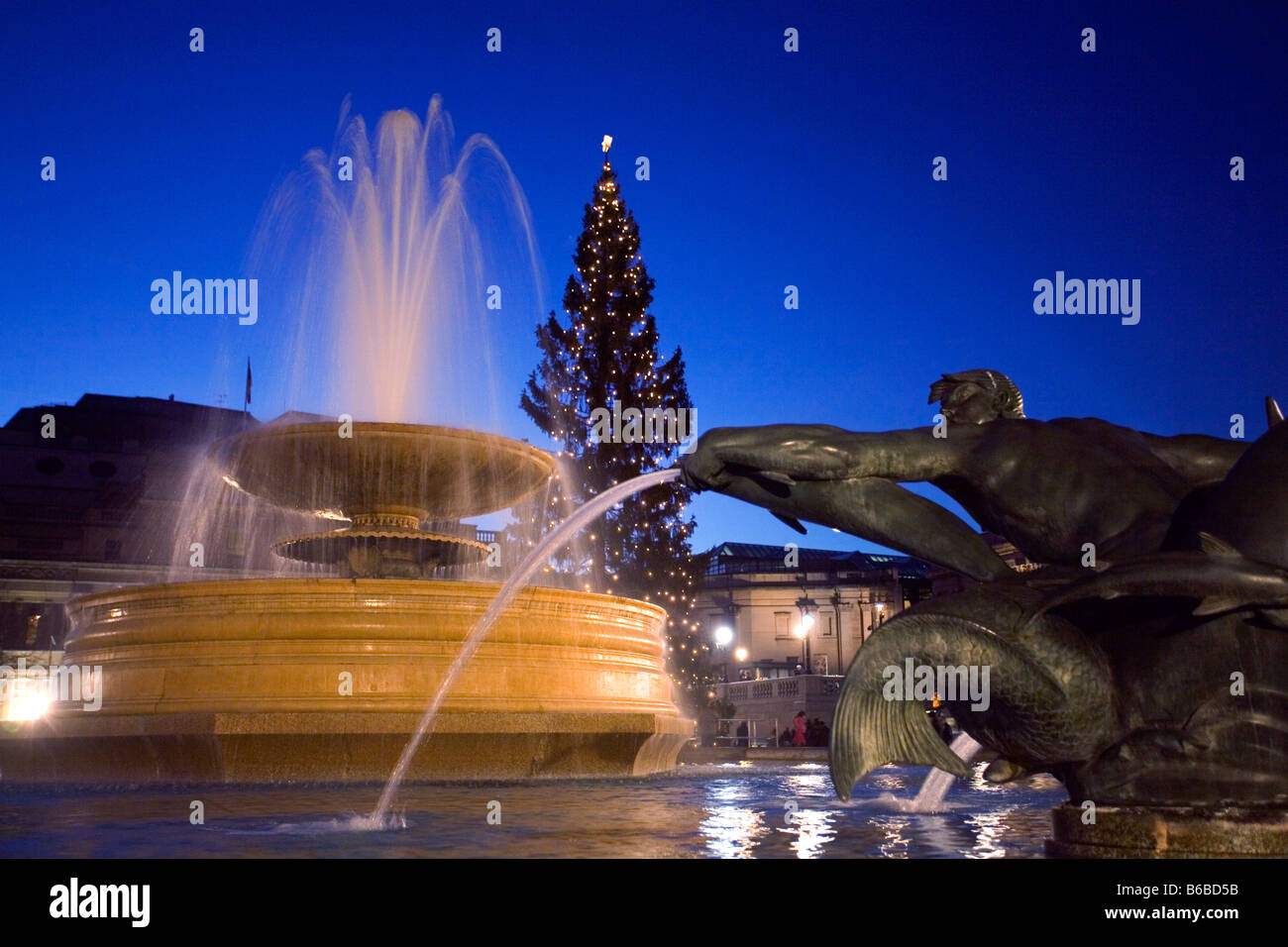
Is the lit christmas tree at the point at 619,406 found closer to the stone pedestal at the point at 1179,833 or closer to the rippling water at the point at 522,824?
the rippling water at the point at 522,824

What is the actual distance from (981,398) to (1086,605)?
0.87 metres

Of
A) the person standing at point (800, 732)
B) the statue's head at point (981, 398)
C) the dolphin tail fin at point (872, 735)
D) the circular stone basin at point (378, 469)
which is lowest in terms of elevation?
the person standing at point (800, 732)

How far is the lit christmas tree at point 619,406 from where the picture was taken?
31.7 metres

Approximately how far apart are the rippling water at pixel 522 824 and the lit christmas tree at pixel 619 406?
23.1 metres

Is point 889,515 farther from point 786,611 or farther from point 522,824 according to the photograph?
point 786,611

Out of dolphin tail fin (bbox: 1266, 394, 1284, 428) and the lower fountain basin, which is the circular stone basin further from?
dolphin tail fin (bbox: 1266, 394, 1284, 428)

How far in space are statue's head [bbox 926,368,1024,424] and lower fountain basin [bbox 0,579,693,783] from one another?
5470 millimetres

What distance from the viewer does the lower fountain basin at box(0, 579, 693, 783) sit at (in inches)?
329

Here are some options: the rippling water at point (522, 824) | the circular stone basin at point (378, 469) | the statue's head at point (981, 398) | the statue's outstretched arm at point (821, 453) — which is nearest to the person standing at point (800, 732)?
the circular stone basin at point (378, 469)

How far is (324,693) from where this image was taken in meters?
8.85

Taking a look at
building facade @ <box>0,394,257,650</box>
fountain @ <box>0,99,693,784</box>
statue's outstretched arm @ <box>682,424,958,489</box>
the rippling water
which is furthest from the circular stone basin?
building facade @ <box>0,394,257,650</box>

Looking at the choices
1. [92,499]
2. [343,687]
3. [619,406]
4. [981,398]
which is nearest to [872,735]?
[981,398]
